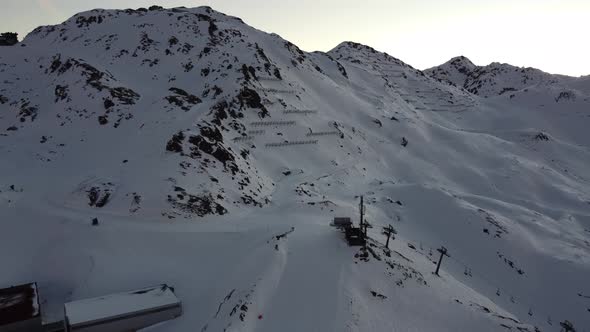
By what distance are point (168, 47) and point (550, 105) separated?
128002mm

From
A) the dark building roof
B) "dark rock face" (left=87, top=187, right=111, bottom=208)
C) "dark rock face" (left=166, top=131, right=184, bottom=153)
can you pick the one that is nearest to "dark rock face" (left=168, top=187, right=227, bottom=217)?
"dark rock face" (left=87, top=187, right=111, bottom=208)

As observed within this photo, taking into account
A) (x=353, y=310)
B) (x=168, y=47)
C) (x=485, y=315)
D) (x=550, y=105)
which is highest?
(x=168, y=47)

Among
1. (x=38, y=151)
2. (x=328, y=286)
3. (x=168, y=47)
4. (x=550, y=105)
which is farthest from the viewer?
(x=550, y=105)

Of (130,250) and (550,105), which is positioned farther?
(550,105)

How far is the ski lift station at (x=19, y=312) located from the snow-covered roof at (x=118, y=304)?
2.43 meters

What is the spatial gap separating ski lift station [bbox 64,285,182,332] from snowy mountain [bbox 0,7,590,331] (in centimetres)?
173

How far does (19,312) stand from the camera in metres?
23.5

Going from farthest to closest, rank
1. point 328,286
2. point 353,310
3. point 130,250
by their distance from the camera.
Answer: point 130,250 < point 328,286 < point 353,310

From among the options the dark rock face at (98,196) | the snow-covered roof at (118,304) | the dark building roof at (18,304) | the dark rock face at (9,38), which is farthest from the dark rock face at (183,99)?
the dark rock face at (9,38)

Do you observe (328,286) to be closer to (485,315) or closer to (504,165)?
(485,315)

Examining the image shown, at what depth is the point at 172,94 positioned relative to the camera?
215ft

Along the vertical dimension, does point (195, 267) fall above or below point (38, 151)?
below

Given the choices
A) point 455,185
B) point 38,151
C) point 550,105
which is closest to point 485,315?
point 455,185

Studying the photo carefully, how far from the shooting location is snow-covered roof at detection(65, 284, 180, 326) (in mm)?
22594
